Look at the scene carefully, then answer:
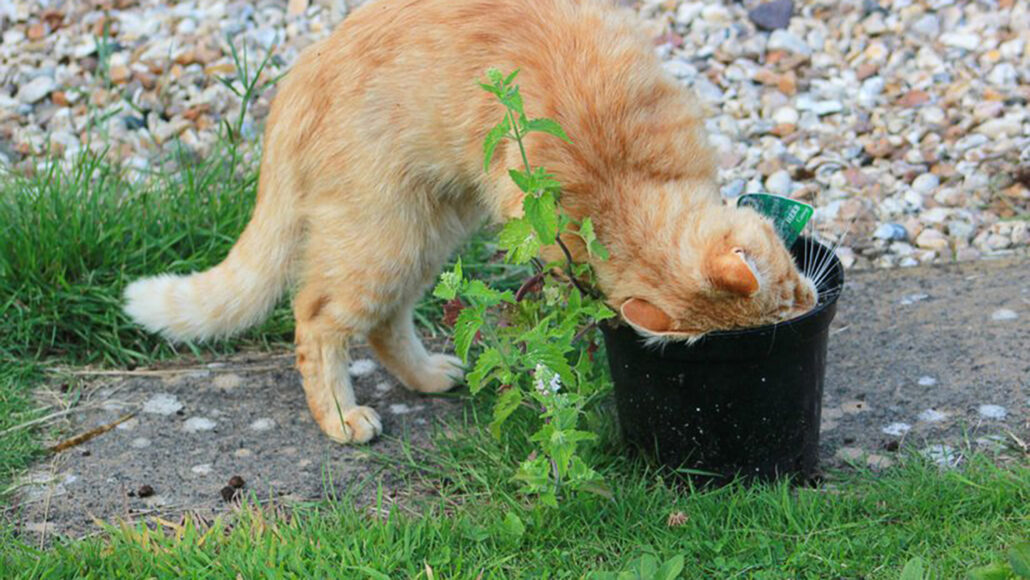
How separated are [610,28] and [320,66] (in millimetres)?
979

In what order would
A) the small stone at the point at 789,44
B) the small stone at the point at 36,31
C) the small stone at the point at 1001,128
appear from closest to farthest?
the small stone at the point at 1001,128, the small stone at the point at 789,44, the small stone at the point at 36,31

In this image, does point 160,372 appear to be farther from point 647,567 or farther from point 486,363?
point 647,567

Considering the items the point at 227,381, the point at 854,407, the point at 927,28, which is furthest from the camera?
the point at 927,28

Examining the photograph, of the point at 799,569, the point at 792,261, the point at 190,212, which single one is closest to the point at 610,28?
the point at 792,261

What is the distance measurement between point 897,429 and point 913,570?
3.26 feet

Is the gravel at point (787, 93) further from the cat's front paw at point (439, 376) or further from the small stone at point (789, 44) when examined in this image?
the cat's front paw at point (439, 376)

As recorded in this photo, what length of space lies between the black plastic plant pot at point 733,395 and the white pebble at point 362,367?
1.34 meters

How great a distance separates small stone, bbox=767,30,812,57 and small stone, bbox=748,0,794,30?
99 millimetres

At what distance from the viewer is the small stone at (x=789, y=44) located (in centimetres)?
626

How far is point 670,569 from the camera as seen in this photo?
9.53 feet

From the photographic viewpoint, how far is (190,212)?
4.78m

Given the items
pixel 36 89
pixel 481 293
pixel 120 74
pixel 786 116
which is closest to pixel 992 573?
pixel 481 293

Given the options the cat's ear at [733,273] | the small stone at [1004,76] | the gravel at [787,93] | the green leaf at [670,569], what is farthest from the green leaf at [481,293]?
the small stone at [1004,76]

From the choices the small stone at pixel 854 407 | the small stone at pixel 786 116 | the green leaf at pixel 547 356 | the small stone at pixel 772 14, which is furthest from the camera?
the small stone at pixel 772 14
